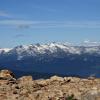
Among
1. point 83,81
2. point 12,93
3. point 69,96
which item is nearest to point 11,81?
point 12,93

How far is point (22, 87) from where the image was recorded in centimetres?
5106

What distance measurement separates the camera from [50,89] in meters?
48.4

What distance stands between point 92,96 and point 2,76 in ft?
71.6

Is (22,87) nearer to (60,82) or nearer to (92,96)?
(60,82)

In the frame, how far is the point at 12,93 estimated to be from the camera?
48.6 metres

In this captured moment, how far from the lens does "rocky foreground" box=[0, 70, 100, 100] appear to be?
142 ft

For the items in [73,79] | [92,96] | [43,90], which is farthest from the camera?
[73,79]

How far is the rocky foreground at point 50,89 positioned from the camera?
4338cm

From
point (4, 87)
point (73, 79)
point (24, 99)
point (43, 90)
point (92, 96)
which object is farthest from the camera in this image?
point (73, 79)

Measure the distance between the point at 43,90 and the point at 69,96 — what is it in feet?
20.7

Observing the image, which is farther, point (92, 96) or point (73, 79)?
point (73, 79)

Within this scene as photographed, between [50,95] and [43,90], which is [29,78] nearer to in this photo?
[43,90]

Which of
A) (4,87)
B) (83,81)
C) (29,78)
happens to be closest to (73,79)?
(83,81)

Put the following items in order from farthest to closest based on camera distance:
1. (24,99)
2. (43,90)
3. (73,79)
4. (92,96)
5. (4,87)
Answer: (73,79) → (4,87) → (43,90) → (24,99) → (92,96)
